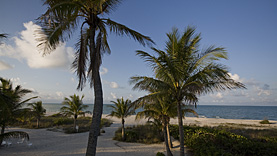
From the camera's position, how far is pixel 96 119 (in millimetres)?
4426

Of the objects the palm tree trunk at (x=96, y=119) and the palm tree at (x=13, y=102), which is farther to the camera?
the palm tree at (x=13, y=102)

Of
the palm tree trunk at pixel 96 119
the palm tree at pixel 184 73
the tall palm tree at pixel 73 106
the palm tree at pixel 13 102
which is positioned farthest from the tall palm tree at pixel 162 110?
the tall palm tree at pixel 73 106

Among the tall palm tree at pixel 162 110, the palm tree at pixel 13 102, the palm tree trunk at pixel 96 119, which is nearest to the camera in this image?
the palm tree trunk at pixel 96 119

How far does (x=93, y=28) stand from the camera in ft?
16.3

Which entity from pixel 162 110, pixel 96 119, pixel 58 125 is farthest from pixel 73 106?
pixel 96 119

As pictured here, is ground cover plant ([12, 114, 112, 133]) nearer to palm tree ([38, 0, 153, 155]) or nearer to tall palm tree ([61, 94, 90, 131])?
tall palm tree ([61, 94, 90, 131])

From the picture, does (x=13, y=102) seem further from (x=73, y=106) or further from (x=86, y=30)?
(x=73, y=106)

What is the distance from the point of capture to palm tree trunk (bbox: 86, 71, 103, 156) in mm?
4152

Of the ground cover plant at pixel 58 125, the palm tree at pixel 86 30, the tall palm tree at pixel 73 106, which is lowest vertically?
the ground cover plant at pixel 58 125

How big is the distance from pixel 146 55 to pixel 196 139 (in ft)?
20.5

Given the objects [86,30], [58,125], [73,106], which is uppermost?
[86,30]

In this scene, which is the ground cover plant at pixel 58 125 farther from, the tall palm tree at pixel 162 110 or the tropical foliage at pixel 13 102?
the tall palm tree at pixel 162 110

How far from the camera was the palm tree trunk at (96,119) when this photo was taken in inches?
163

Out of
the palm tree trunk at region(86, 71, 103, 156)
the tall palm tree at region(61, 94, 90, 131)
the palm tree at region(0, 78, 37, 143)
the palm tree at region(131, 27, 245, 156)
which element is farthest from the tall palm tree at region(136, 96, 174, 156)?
the tall palm tree at region(61, 94, 90, 131)
